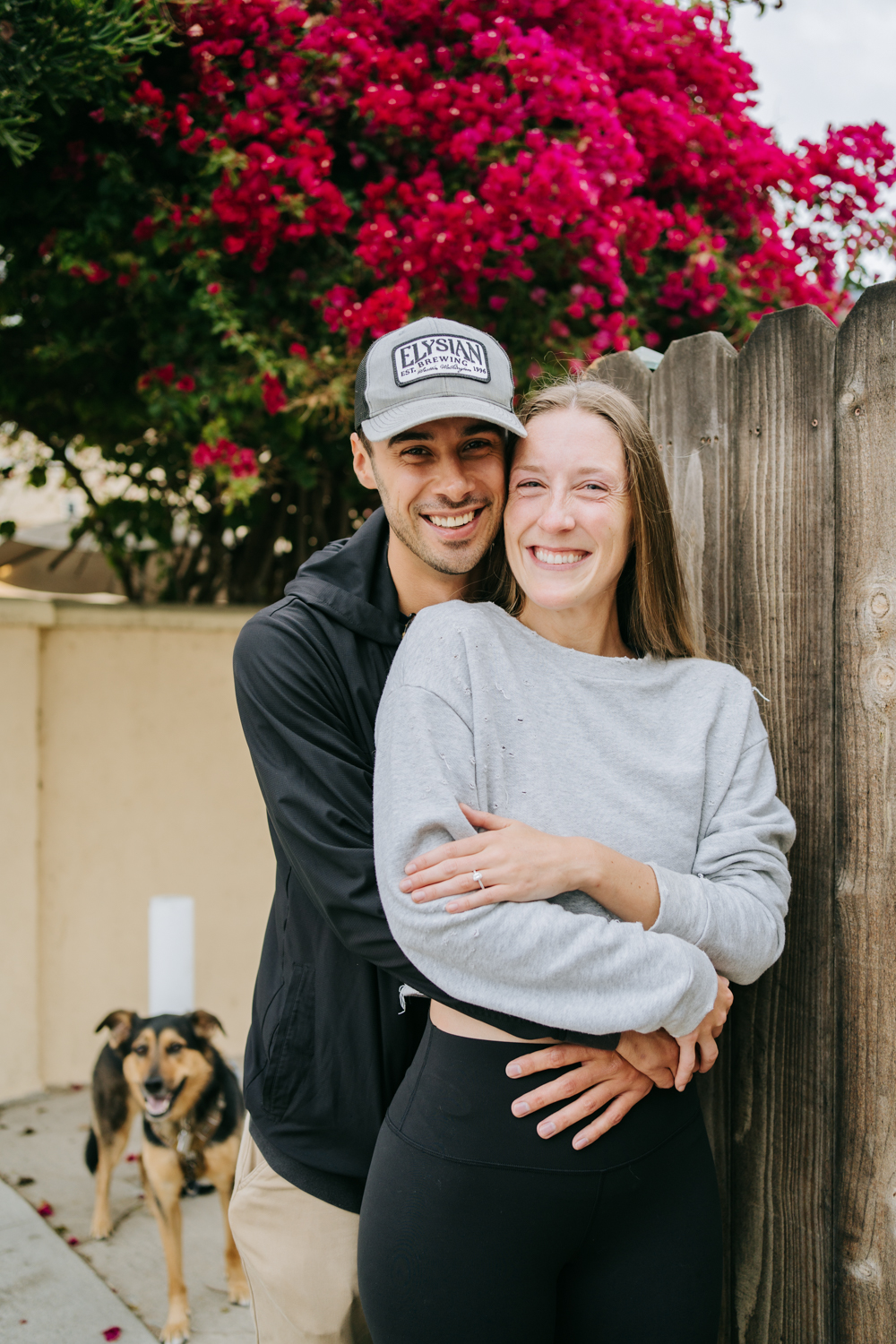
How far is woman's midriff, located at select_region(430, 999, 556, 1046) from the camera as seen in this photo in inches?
51.8

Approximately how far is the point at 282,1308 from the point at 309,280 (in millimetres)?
2943

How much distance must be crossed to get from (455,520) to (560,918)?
0.75 metres

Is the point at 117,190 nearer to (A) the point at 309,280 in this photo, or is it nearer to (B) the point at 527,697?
(A) the point at 309,280

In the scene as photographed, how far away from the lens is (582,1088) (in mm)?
1288

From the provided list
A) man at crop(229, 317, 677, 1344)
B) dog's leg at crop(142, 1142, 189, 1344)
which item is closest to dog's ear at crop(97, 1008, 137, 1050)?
dog's leg at crop(142, 1142, 189, 1344)

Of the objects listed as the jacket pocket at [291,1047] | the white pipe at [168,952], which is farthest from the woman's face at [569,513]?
the white pipe at [168,952]

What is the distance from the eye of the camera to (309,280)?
3328mm

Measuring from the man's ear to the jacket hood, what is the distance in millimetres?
61

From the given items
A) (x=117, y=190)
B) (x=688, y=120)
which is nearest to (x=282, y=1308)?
(x=117, y=190)

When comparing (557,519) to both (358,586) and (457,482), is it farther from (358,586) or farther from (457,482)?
(358,586)

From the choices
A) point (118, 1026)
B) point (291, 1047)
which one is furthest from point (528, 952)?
point (118, 1026)

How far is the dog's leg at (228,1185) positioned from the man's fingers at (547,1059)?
6.30 feet

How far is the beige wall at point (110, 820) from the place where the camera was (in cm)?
401

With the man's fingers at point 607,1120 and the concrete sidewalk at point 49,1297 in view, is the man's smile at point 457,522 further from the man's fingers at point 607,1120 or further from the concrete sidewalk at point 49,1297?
the concrete sidewalk at point 49,1297
